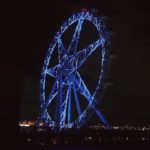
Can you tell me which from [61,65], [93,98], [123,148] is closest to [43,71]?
[61,65]

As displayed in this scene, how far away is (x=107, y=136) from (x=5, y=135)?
14179 mm

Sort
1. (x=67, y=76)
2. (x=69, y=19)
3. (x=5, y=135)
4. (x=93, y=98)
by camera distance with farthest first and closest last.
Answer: (x=69, y=19)
(x=67, y=76)
(x=93, y=98)
(x=5, y=135)

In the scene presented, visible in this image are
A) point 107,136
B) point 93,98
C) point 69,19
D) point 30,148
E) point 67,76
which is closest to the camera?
point 30,148

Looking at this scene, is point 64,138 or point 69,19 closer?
point 64,138

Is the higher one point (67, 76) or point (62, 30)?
point (62, 30)

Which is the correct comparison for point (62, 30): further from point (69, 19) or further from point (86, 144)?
point (86, 144)

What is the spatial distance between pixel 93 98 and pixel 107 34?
5.80 m

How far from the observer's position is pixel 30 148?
25.3m

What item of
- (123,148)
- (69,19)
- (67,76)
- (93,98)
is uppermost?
(69,19)

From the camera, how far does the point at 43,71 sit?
4634 cm

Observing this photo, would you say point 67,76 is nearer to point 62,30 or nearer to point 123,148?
point 62,30

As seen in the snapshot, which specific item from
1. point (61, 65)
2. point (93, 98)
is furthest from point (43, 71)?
point (93, 98)

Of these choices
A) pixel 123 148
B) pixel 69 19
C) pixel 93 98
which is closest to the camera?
pixel 123 148

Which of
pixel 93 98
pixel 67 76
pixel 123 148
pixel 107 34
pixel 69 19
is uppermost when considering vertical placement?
pixel 69 19
